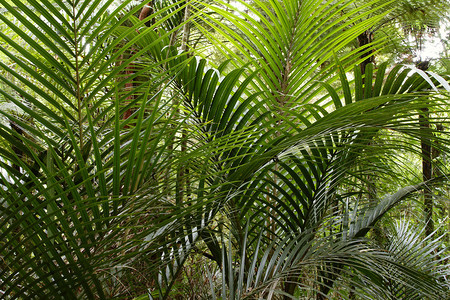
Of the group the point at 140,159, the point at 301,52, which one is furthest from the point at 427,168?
the point at 140,159

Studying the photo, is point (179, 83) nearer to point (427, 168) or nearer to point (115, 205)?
point (115, 205)

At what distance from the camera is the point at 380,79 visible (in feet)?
3.44

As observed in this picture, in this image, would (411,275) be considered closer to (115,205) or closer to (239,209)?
(239,209)

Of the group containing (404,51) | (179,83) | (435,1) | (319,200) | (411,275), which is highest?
(435,1)

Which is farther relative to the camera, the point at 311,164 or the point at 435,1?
the point at 435,1

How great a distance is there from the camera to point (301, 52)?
127 cm

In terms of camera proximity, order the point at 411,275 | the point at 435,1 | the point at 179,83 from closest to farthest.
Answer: the point at 411,275 < the point at 179,83 < the point at 435,1

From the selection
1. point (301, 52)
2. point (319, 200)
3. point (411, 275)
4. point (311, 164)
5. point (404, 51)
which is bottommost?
point (411, 275)

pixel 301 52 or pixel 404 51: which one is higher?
pixel 404 51

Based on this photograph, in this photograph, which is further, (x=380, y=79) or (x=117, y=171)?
(x=380, y=79)

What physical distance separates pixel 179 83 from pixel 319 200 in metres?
0.60

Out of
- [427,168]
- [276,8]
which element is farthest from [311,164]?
[427,168]

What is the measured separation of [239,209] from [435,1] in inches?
91.0

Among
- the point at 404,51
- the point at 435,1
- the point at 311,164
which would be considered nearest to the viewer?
the point at 311,164
